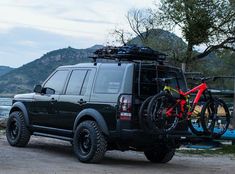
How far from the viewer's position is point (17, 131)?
483 inches

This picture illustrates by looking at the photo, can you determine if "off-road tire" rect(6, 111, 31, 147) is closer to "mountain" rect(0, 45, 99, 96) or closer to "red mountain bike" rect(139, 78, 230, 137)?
"red mountain bike" rect(139, 78, 230, 137)

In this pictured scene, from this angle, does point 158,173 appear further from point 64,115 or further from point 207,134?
point 64,115

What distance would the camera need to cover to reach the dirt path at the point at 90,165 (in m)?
9.20

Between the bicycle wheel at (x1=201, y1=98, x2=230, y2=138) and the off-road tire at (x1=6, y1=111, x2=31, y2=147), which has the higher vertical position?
the bicycle wheel at (x1=201, y1=98, x2=230, y2=138)

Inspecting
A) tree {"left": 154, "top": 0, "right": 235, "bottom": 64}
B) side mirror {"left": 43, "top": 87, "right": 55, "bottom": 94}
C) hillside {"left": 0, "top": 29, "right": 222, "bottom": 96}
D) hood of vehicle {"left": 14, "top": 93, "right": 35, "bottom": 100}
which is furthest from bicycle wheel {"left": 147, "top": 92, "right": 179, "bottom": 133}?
tree {"left": 154, "top": 0, "right": 235, "bottom": 64}

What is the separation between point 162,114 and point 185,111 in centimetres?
52

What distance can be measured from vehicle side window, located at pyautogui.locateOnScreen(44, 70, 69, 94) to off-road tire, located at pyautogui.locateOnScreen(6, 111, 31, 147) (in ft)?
3.43

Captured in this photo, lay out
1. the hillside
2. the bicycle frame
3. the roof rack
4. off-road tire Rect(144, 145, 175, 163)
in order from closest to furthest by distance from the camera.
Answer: the bicycle frame → the roof rack → off-road tire Rect(144, 145, 175, 163) → the hillside

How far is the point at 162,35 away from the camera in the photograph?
101 feet

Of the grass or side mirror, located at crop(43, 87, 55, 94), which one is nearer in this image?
side mirror, located at crop(43, 87, 55, 94)

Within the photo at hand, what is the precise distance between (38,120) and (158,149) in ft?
9.04

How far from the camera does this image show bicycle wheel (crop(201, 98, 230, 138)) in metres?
9.91

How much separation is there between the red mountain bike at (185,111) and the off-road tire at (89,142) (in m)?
0.95

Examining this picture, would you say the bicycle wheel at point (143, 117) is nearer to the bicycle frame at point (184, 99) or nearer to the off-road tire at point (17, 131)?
the bicycle frame at point (184, 99)
